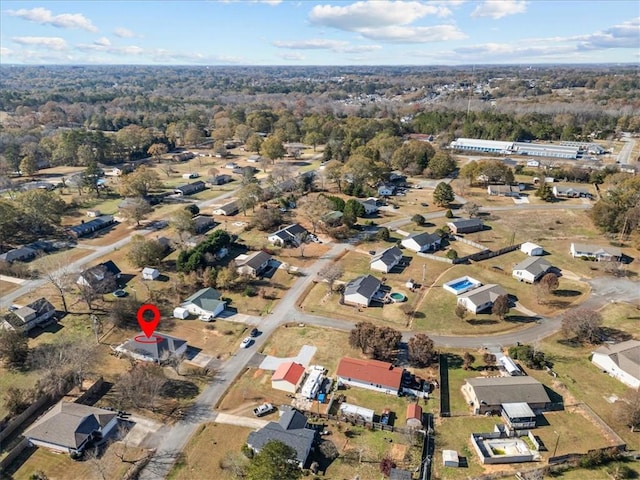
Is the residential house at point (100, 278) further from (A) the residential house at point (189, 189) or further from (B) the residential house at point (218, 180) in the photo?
(B) the residential house at point (218, 180)

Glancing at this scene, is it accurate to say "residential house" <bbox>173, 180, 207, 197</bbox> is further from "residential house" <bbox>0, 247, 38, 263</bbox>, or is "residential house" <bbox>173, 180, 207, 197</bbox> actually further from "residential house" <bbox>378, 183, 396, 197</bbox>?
"residential house" <bbox>378, 183, 396, 197</bbox>

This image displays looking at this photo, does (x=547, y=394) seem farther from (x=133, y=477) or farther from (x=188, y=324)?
(x=188, y=324)

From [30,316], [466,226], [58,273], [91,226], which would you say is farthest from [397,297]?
[91,226]

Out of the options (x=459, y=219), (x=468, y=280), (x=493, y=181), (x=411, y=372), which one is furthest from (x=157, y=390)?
(x=493, y=181)

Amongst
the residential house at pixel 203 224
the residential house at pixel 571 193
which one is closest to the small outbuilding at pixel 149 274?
the residential house at pixel 203 224

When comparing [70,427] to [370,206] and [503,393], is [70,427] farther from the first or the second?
[370,206]

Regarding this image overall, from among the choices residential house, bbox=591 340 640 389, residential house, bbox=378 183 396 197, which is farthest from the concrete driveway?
residential house, bbox=378 183 396 197

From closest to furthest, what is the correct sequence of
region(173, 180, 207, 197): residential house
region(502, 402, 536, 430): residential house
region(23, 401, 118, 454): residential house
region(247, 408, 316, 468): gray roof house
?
region(247, 408, 316, 468): gray roof house, region(23, 401, 118, 454): residential house, region(502, 402, 536, 430): residential house, region(173, 180, 207, 197): residential house

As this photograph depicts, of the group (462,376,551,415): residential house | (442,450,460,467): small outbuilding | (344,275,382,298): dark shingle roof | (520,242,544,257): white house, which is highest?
(520,242,544,257): white house
